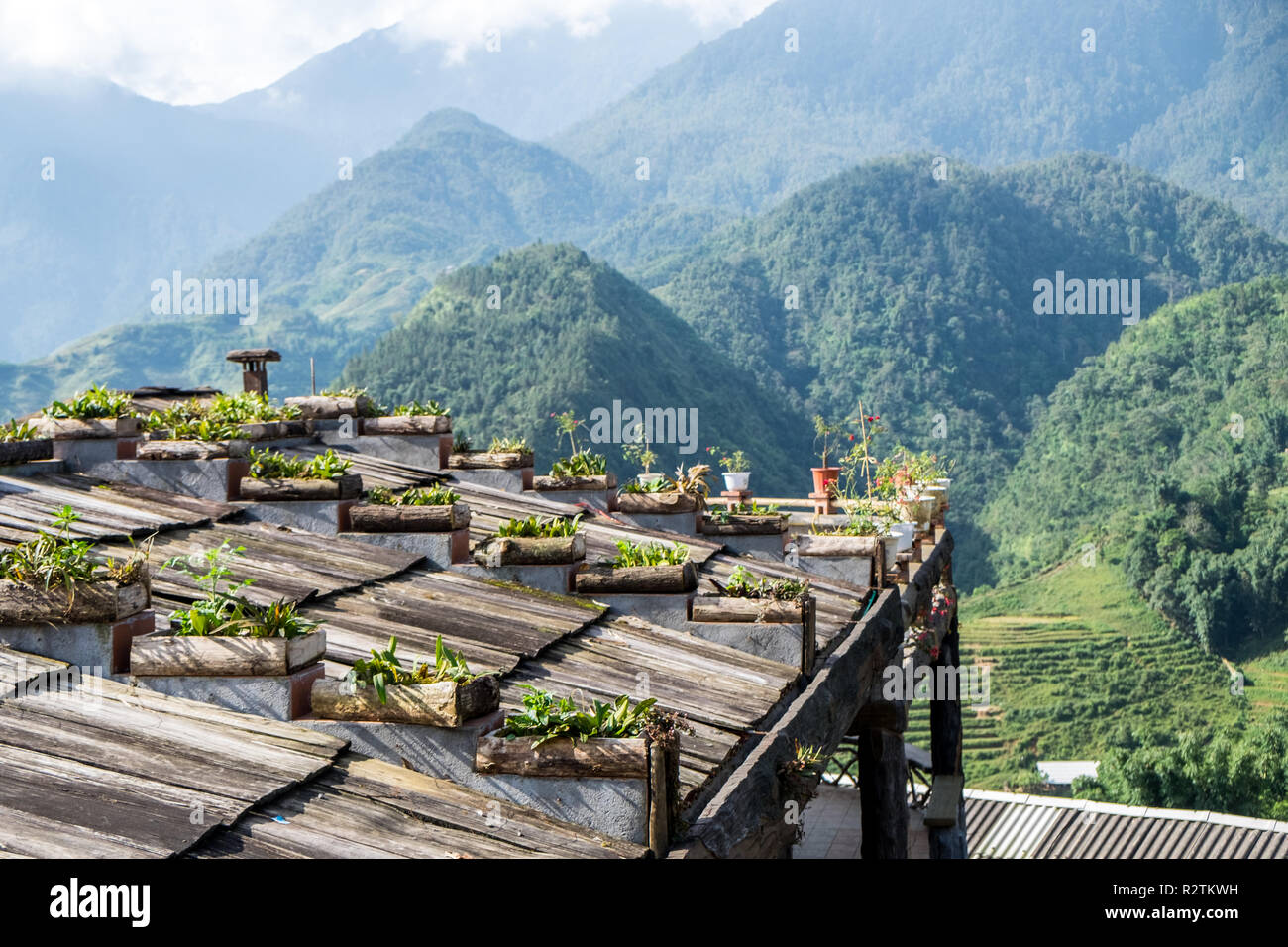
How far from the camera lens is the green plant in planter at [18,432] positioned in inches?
218

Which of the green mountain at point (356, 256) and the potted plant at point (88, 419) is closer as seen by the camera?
the potted plant at point (88, 419)

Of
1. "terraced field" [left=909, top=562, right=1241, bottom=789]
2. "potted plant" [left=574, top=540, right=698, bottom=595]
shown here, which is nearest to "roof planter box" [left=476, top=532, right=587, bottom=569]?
"potted plant" [left=574, top=540, right=698, bottom=595]

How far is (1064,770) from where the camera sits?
33.8 meters

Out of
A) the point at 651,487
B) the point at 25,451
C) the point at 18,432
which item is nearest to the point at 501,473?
the point at 651,487

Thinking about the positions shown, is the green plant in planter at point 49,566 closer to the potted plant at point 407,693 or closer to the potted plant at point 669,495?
the potted plant at point 407,693

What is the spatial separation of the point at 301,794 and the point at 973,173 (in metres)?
120

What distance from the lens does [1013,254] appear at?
105938 millimetres

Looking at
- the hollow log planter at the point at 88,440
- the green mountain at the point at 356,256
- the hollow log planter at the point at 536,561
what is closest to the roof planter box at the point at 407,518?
the hollow log planter at the point at 536,561

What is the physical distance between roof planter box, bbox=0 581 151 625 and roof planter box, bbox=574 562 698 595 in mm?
2039

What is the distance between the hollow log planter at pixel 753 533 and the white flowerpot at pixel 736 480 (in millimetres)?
2789

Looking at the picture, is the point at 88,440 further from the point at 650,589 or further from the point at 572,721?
the point at 572,721

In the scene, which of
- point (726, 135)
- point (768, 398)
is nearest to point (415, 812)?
point (768, 398)

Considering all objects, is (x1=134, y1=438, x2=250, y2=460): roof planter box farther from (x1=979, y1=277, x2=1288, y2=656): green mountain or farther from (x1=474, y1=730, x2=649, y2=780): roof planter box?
(x1=979, y1=277, x2=1288, y2=656): green mountain
